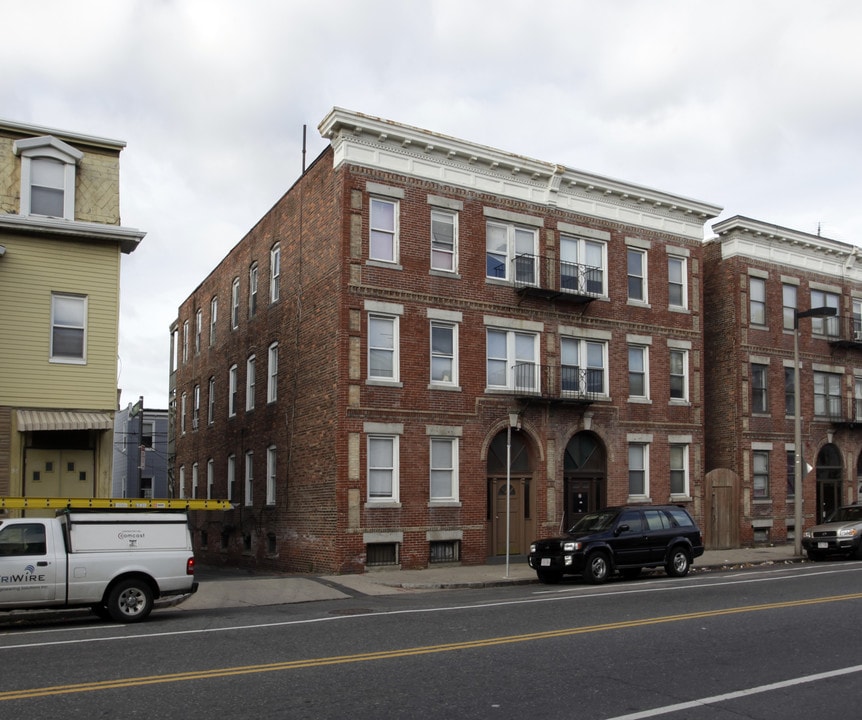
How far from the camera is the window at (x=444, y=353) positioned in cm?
2553

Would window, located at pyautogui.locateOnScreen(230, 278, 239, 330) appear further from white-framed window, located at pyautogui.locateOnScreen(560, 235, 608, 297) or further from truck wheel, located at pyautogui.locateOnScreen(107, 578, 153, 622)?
truck wheel, located at pyautogui.locateOnScreen(107, 578, 153, 622)

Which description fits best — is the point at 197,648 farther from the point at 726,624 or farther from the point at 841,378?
the point at 841,378

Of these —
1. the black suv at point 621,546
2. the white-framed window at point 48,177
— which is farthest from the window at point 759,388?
the white-framed window at point 48,177

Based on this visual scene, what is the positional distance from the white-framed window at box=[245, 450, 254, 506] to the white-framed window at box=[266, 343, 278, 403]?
2579mm

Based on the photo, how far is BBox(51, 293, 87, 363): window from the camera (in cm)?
2084

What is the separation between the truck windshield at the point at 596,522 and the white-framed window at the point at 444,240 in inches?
317

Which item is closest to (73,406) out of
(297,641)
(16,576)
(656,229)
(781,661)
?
(16,576)

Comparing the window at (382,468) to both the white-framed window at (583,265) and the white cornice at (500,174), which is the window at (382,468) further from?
the white-framed window at (583,265)

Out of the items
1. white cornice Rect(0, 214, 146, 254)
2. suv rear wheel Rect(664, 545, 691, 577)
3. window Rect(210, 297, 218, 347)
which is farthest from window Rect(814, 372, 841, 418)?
white cornice Rect(0, 214, 146, 254)

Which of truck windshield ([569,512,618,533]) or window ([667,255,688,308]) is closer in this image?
truck windshield ([569,512,618,533])

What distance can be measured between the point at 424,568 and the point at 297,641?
1272cm

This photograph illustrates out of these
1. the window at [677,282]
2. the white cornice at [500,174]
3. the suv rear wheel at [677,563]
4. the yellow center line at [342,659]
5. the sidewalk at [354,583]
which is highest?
the white cornice at [500,174]

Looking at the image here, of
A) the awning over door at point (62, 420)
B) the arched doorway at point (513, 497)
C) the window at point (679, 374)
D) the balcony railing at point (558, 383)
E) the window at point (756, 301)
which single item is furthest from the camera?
the window at point (756, 301)

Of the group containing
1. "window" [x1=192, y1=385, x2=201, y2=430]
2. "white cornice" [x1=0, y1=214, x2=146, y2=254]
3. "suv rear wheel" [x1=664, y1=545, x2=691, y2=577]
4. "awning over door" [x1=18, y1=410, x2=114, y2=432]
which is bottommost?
"suv rear wheel" [x1=664, y1=545, x2=691, y2=577]
